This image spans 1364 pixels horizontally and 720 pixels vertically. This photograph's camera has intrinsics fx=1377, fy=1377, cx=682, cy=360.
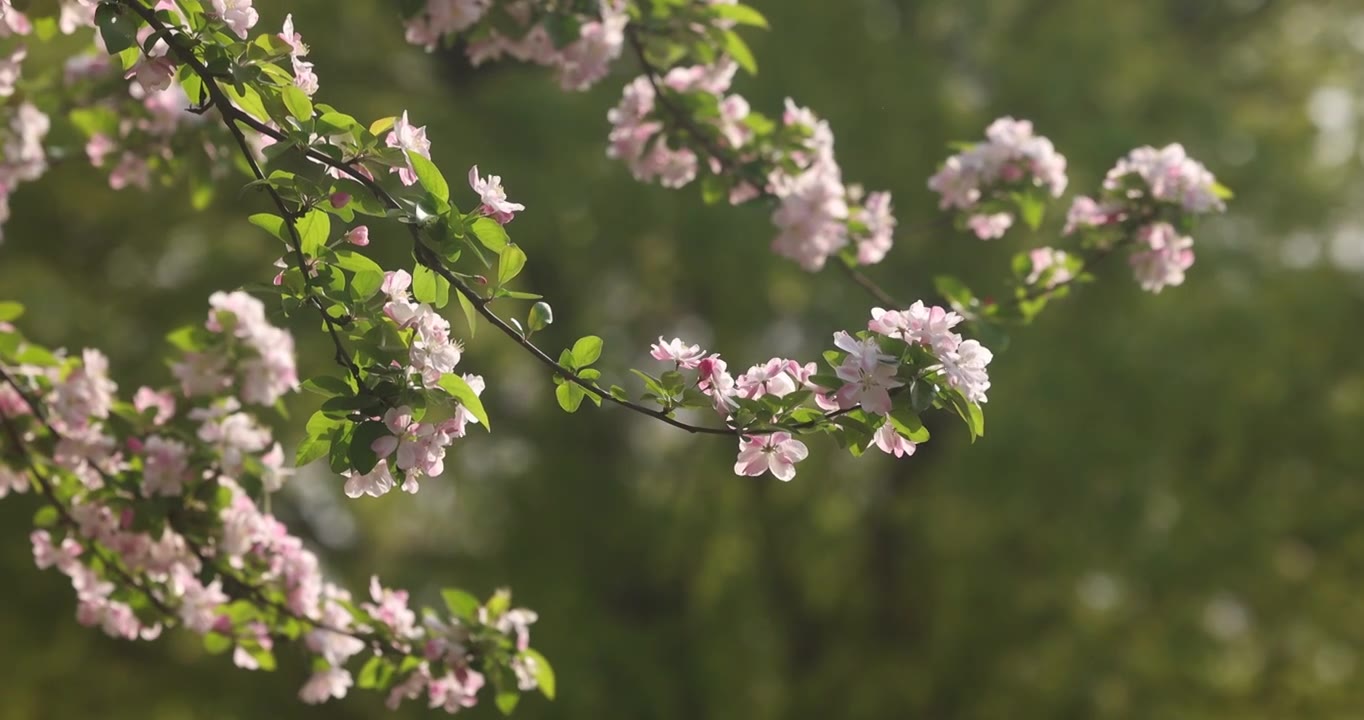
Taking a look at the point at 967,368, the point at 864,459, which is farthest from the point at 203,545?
the point at 864,459

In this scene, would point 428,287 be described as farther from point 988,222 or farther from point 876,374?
point 988,222

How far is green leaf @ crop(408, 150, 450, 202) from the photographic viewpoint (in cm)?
167

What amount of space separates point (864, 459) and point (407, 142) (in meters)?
6.29

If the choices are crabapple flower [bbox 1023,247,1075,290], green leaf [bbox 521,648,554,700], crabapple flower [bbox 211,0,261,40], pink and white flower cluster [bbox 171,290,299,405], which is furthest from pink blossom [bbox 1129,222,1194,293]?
crabapple flower [bbox 211,0,261,40]

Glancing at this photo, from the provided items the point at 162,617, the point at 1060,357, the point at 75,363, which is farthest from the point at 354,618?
the point at 1060,357

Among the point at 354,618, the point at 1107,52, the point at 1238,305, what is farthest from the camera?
the point at 1107,52

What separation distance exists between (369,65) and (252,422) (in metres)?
6.02

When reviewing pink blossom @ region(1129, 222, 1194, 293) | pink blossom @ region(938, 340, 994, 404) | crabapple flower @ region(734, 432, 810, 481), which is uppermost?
pink blossom @ region(1129, 222, 1194, 293)

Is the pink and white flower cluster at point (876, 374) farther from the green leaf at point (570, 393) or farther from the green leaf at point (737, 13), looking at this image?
the green leaf at point (737, 13)

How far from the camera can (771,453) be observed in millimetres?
1771

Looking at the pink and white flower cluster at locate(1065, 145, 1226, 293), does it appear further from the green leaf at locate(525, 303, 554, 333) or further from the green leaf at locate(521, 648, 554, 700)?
the green leaf at locate(525, 303, 554, 333)

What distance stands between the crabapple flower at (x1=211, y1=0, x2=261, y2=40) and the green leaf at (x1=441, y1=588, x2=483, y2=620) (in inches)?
42.3

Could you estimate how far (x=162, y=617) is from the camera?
2.65 metres

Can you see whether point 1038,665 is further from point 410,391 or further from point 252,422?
point 410,391
